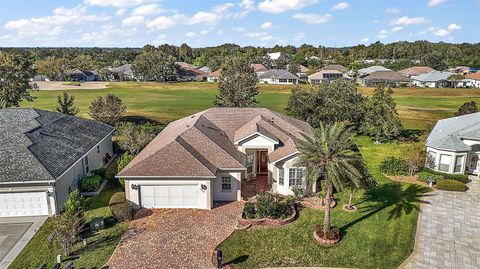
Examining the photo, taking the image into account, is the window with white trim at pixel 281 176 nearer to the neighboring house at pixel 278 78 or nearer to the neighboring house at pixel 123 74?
the neighboring house at pixel 278 78

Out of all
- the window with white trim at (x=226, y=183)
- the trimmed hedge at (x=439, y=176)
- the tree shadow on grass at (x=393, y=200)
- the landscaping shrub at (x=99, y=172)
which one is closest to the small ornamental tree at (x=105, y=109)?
the landscaping shrub at (x=99, y=172)

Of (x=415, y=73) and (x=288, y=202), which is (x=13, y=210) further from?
(x=415, y=73)

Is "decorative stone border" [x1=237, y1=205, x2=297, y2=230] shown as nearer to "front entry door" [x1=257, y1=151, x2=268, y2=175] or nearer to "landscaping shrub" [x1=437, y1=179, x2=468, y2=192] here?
"front entry door" [x1=257, y1=151, x2=268, y2=175]

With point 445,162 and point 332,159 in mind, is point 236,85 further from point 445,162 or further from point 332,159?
point 332,159

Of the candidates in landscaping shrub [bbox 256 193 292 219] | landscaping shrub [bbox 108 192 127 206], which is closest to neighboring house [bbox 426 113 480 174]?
landscaping shrub [bbox 256 193 292 219]

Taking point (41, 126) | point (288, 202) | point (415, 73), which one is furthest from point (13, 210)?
point (415, 73)

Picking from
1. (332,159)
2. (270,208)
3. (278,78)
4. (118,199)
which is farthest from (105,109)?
(278,78)
